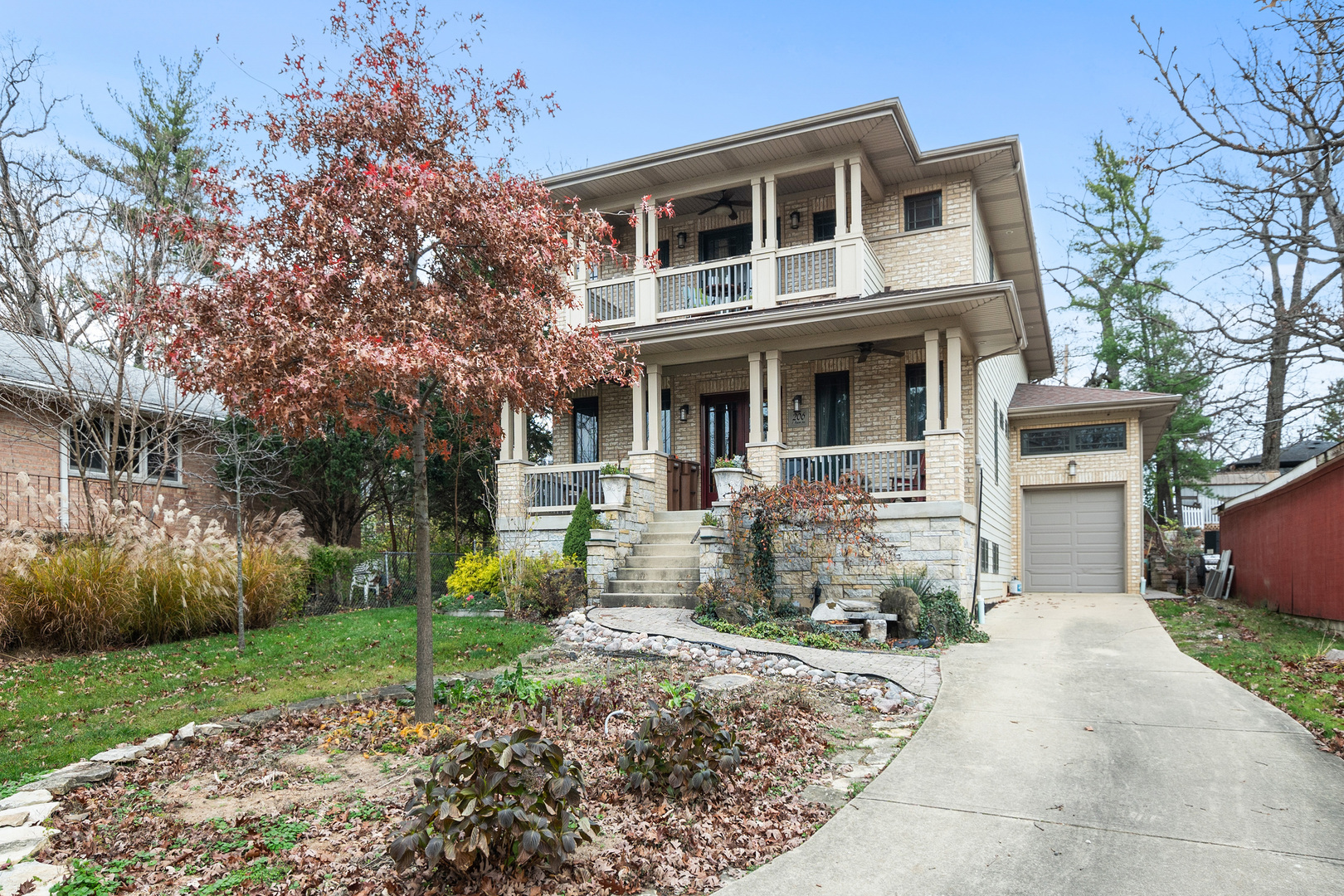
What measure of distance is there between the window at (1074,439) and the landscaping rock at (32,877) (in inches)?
686

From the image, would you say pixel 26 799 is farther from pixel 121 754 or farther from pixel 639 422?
pixel 639 422

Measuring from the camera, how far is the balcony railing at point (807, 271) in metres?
12.7

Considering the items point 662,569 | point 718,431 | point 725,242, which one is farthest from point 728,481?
point 725,242

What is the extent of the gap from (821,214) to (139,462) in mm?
12343

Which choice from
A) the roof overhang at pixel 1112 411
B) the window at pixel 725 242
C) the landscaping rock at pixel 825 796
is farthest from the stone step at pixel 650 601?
the roof overhang at pixel 1112 411

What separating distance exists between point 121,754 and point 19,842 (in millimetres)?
1390

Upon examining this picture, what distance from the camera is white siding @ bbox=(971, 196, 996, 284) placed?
43.7 ft

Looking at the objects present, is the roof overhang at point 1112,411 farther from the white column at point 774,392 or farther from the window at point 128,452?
the window at point 128,452

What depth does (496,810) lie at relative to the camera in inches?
127

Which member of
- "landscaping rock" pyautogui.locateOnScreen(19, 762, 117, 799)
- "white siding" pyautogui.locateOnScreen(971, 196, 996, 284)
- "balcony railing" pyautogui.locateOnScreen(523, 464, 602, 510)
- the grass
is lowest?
the grass

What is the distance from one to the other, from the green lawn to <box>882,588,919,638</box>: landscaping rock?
420 cm

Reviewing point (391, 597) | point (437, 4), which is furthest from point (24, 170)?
point (437, 4)

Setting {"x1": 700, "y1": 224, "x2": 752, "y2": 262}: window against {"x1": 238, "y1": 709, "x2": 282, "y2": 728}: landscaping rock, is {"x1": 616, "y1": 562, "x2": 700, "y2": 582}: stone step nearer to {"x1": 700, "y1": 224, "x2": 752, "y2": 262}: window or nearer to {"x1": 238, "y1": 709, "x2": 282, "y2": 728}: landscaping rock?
{"x1": 700, "y1": 224, "x2": 752, "y2": 262}: window

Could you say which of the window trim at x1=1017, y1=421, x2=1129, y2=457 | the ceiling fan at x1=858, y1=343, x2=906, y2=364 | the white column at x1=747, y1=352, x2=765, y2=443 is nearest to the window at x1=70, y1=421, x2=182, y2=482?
the white column at x1=747, y1=352, x2=765, y2=443
